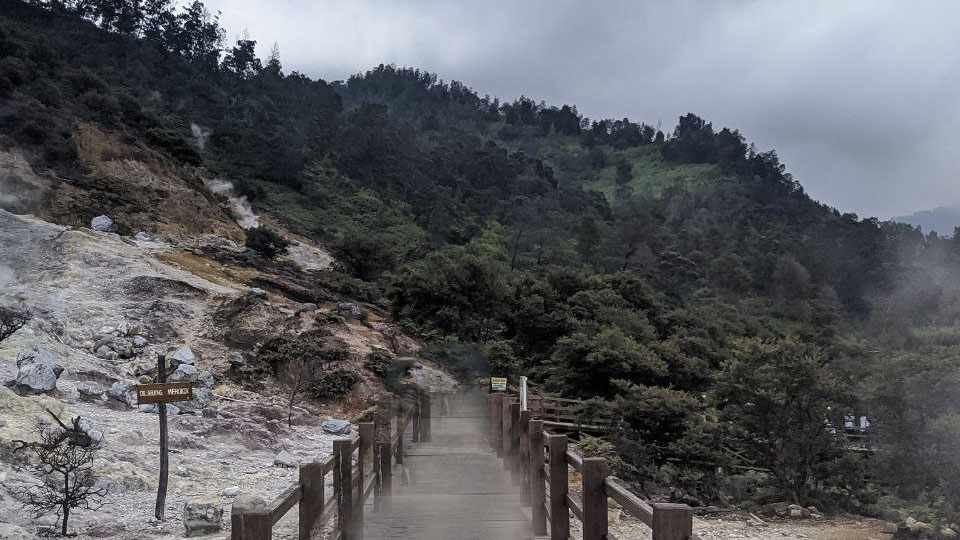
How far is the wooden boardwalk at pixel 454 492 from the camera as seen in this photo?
5.93 m

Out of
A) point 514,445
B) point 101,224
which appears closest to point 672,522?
point 514,445

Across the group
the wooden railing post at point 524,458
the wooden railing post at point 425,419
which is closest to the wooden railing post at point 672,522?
the wooden railing post at point 524,458

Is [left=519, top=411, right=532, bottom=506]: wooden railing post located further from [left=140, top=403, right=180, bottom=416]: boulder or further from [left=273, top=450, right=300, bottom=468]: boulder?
[left=140, top=403, right=180, bottom=416]: boulder

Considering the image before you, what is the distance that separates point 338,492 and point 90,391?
10369 mm

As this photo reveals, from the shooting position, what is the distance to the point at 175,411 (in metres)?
13.9

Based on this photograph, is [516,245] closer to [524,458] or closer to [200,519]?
[200,519]

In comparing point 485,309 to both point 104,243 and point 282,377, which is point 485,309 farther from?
point 104,243

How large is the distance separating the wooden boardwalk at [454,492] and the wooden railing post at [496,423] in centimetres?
15

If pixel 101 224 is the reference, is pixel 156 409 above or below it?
below

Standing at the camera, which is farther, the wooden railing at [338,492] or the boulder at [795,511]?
the boulder at [795,511]

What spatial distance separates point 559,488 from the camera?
506 cm

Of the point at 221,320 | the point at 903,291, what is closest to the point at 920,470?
the point at 221,320

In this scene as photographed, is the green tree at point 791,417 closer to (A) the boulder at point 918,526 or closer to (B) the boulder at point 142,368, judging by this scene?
(A) the boulder at point 918,526

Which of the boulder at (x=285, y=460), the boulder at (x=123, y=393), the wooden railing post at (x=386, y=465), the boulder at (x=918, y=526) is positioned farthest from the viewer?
the boulder at (x=123, y=393)
